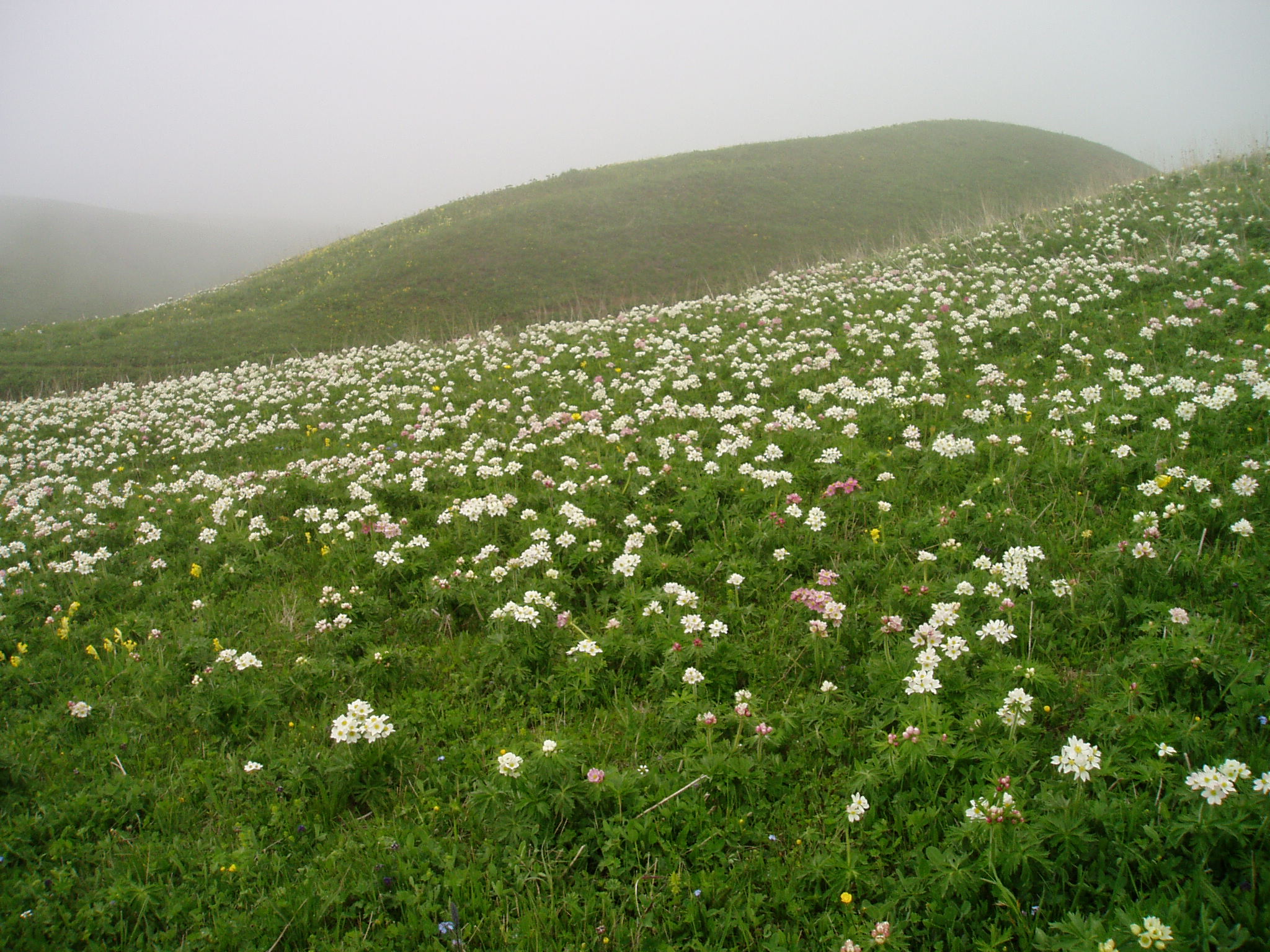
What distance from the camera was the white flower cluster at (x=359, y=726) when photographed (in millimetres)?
4246

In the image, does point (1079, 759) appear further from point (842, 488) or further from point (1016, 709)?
point (842, 488)

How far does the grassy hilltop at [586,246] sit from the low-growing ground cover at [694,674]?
12.8 meters

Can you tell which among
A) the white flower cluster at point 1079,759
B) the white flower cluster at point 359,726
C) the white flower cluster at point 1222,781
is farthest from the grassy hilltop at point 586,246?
the white flower cluster at point 1222,781

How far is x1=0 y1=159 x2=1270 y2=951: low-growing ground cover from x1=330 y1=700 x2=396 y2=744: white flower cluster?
4 cm

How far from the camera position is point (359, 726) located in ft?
14.1

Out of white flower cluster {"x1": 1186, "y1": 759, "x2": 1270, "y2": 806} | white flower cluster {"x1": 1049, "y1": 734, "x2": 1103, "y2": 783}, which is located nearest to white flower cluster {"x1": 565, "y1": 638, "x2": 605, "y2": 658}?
white flower cluster {"x1": 1049, "y1": 734, "x2": 1103, "y2": 783}

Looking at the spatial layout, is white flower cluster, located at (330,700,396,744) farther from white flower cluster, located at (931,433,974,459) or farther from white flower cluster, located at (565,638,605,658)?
white flower cluster, located at (931,433,974,459)

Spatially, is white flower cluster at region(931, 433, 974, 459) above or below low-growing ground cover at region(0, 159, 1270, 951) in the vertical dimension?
above

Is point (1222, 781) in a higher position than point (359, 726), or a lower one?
higher

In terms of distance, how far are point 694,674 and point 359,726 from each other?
2360 mm

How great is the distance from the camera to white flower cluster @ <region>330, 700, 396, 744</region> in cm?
425

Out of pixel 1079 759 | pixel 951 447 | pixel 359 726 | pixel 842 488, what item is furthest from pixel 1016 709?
pixel 359 726

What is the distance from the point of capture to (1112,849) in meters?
3.03

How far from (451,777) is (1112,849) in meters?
3.81
